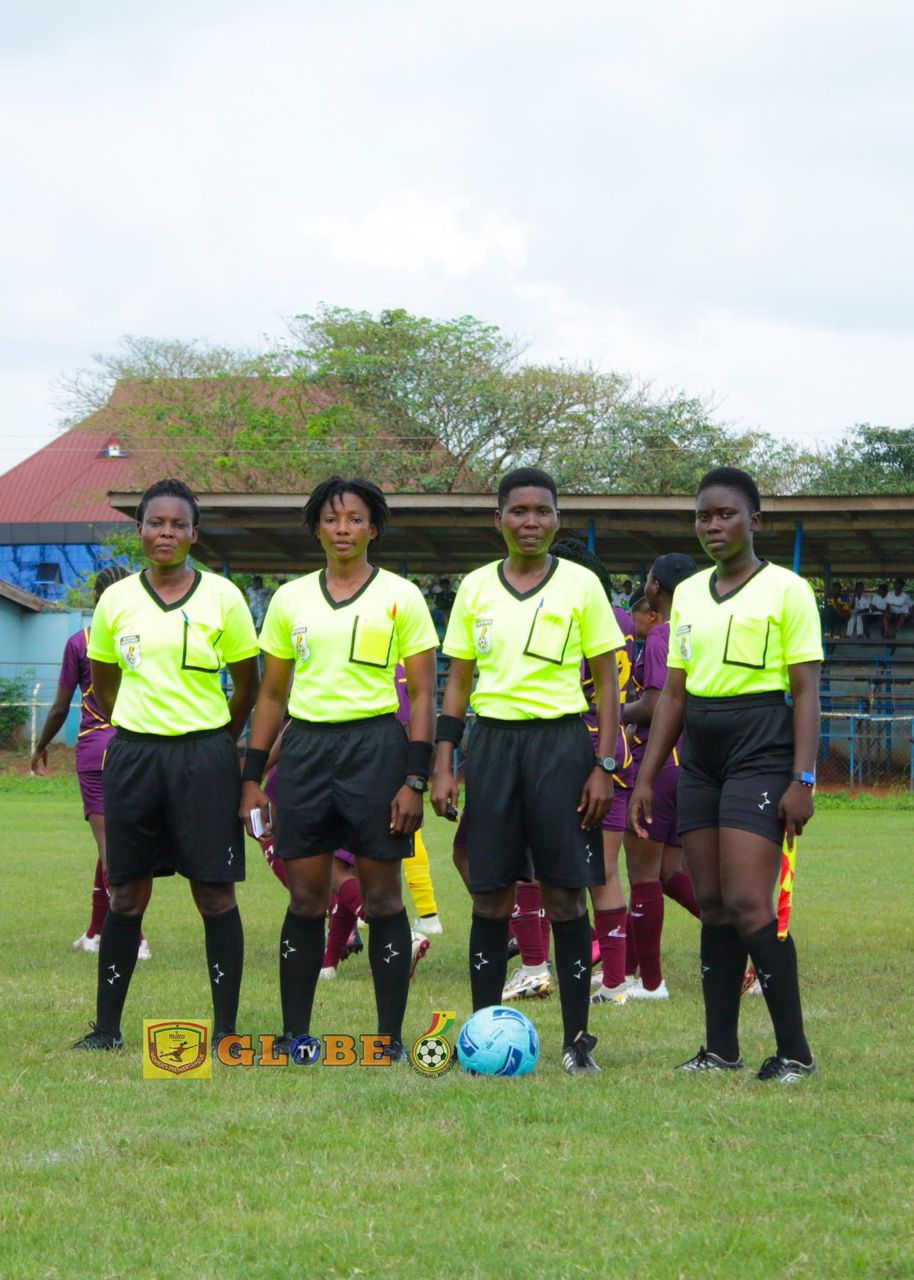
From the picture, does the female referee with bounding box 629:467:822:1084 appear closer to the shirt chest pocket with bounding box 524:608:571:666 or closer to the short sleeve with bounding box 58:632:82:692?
the shirt chest pocket with bounding box 524:608:571:666

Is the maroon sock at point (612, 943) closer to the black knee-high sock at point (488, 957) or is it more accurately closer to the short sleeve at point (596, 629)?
the black knee-high sock at point (488, 957)

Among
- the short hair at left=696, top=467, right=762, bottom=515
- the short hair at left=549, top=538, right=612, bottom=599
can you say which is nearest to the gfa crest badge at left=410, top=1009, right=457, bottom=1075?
the short hair at left=696, top=467, right=762, bottom=515

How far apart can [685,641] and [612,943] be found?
8.82 ft

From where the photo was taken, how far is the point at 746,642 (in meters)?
6.05

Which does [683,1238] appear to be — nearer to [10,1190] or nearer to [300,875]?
[10,1190]

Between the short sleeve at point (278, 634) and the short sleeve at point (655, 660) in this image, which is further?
the short sleeve at point (655, 660)

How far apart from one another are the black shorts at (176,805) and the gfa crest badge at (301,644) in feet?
1.84

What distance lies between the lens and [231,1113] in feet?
17.5

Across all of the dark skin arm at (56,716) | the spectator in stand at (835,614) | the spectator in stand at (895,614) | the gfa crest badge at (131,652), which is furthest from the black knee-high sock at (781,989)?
the spectator in stand at (835,614)

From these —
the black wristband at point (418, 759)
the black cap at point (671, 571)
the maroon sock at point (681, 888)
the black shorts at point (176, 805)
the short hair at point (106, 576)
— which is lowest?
the maroon sock at point (681, 888)

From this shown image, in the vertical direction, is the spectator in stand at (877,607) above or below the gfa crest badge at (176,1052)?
above

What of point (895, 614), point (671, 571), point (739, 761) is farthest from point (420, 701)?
point (895, 614)

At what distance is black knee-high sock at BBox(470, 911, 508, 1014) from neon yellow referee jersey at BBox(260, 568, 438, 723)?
0.95 meters

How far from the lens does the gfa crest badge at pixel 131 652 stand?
6668mm
